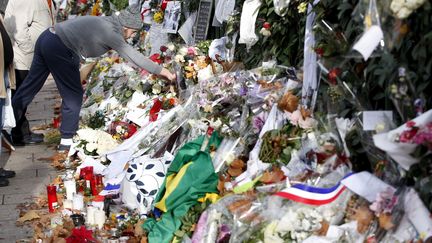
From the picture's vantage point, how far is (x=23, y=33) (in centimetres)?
891

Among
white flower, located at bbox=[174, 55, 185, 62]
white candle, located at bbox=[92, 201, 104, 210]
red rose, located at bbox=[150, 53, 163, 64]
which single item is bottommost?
white candle, located at bbox=[92, 201, 104, 210]

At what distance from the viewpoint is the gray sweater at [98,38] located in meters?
7.43

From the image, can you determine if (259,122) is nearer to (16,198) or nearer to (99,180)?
(99,180)

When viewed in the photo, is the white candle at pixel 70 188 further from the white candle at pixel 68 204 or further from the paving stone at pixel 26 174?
the paving stone at pixel 26 174

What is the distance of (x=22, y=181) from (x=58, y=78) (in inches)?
45.1

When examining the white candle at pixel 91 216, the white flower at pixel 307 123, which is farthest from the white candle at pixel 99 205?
the white flower at pixel 307 123

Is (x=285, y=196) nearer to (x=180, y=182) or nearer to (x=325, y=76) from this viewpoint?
(x=325, y=76)

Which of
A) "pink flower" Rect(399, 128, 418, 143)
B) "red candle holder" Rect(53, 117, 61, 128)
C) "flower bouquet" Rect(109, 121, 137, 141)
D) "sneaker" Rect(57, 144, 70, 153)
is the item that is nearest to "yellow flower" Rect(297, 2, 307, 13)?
"pink flower" Rect(399, 128, 418, 143)

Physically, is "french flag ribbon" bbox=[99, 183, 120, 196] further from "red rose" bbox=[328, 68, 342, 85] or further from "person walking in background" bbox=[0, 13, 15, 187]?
"red rose" bbox=[328, 68, 342, 85]

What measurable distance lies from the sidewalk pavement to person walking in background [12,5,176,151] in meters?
0.35

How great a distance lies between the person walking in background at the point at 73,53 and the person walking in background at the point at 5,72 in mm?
384

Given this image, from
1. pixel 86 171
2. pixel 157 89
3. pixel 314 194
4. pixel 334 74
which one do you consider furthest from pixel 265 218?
pixel 157 89

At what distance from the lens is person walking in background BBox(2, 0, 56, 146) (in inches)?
351

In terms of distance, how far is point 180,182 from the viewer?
5406 mm
